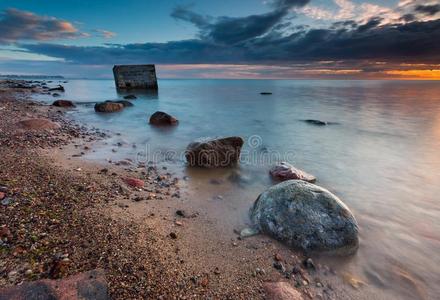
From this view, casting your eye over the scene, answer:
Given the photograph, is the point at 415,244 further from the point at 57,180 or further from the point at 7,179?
the point at 7,179

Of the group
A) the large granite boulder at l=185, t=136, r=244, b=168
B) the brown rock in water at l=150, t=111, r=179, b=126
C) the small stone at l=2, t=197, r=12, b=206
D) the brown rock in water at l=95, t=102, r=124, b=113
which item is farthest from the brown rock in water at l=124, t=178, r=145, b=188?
the brown rock in water at l=95, t=102, r=124, b=113

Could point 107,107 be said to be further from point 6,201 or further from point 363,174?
point 363,174

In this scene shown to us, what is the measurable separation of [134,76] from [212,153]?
124ft

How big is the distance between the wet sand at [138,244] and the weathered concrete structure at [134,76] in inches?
1490

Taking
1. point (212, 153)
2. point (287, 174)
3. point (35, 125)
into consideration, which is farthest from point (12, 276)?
point (35, 125)

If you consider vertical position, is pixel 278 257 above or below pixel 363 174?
above

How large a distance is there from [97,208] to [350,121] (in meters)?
17.3

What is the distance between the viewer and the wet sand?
8.35 ft

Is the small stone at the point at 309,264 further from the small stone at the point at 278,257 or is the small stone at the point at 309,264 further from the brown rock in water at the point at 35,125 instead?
the brown rock in water at the point at 35,125

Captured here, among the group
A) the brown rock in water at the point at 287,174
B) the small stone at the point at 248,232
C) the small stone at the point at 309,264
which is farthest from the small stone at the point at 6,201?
the brown rock in water at the point at 287,174

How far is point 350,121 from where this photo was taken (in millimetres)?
16750

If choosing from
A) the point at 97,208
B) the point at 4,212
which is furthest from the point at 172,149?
the point at 4,212

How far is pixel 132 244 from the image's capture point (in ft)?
9.92

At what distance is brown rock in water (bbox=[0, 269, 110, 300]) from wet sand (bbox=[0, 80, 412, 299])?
11 cm
